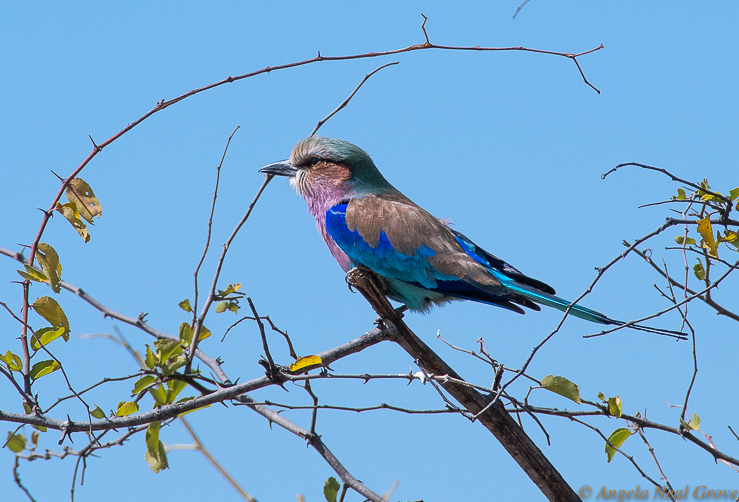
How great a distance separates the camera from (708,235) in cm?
292

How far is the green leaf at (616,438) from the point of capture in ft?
8.97

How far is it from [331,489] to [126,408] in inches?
37.3

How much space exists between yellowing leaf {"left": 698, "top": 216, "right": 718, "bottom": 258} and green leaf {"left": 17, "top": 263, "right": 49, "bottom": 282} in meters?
2.80

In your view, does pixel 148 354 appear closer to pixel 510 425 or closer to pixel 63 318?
pixel 63 318

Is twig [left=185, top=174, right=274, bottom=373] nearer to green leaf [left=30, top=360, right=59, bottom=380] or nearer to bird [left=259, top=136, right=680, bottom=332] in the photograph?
green leaf [left=30, top=360, right=59, bottom=380]

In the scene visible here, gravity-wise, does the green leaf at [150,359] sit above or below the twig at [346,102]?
below

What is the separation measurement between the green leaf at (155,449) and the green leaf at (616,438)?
181 cm

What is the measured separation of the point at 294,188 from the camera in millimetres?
4934

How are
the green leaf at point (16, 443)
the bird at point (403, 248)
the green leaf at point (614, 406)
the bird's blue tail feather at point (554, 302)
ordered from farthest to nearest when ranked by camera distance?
the bird at point (403, 248), the bird's blue tail feather at point (554, 302), the green leaf at point (16, 443), the green leaf at point (614, 406)

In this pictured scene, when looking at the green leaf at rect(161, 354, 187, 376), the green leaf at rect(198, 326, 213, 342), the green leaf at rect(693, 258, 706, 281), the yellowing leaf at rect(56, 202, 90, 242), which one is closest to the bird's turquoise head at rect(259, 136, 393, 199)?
the green leaf at rect(198, 326, 213, 342)

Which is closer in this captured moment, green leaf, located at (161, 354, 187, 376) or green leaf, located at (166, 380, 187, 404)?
green leaf, located at (161, 354, 187, 376)

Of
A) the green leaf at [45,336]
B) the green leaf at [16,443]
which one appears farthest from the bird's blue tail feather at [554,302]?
the green leaf at [16,443]

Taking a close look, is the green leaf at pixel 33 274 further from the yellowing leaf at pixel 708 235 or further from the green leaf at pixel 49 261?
the yellowing leaf at pixel 708 235

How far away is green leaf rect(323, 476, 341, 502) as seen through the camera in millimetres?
2918
